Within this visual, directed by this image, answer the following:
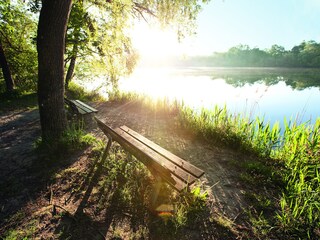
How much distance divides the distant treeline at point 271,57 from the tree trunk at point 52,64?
72.2 m

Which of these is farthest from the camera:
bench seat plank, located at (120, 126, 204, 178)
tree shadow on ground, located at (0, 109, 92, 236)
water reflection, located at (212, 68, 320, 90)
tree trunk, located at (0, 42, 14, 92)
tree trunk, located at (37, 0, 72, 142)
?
water reflection, located at (212, 68, 320, 90)

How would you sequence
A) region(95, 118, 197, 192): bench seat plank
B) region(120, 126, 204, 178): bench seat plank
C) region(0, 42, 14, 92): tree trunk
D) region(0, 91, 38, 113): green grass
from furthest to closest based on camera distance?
region(0, 42, 14, 92): tree trunk, region(0, 91, 38, 113): green grass, region(120, 126, 204, 178): bench seat plank, region(95, 118, 197, 192): bench seat plank

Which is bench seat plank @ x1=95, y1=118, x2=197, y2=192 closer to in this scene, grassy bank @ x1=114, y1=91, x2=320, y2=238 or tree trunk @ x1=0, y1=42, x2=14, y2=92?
grassy bank @ x1=114, y1=91, x2=320, y2=238

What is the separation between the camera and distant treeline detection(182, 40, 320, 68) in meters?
57.2

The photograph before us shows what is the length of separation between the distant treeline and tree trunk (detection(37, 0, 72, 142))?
72223 millimetres

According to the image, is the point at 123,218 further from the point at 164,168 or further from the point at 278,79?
the point at 278,79

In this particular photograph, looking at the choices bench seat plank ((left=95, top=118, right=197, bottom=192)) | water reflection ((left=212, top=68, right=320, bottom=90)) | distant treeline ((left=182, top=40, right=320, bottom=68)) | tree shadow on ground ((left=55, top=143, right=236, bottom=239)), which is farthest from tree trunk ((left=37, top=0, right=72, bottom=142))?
distant treeline ((left=182, top=40, right=320, bottom=68))

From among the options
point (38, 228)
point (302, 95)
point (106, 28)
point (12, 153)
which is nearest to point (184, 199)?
point (38, 228)

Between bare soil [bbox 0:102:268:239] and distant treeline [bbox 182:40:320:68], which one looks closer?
bare soil [bbox 0:102:268:239]

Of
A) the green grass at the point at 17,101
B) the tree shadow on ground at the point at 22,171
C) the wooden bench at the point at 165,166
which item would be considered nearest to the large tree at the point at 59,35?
the tree shadow on ground at the point at 22,171

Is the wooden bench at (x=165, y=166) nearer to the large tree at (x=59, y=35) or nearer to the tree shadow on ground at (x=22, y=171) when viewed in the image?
the tree shadow on ground at (x=22, y=171)

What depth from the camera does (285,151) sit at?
3.53m

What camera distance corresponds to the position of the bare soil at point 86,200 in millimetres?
2109

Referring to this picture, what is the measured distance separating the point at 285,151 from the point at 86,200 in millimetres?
3761
